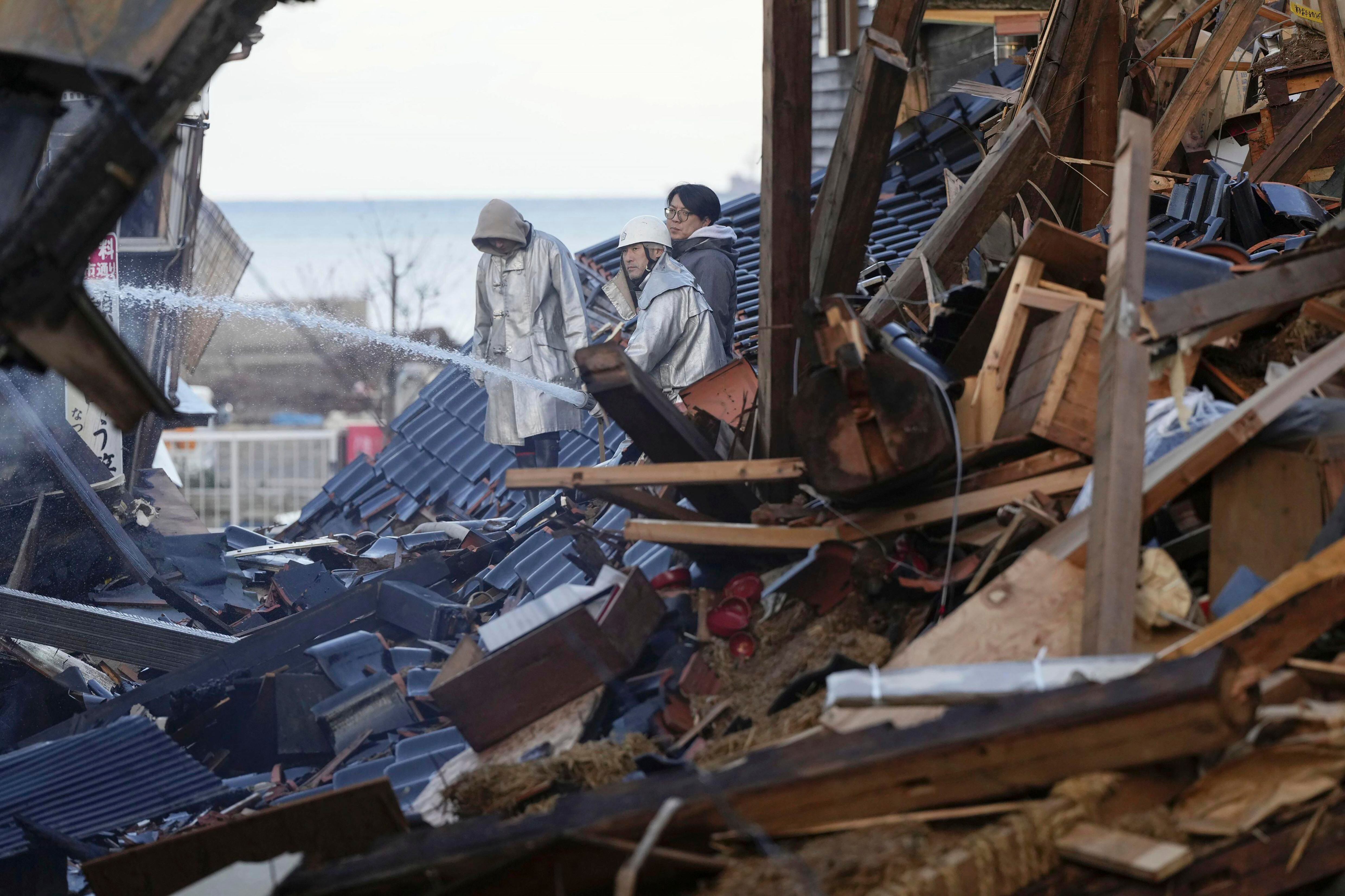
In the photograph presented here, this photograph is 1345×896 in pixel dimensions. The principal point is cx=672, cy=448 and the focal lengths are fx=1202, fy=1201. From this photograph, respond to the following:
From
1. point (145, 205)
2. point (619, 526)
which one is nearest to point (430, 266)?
point (145, 205)

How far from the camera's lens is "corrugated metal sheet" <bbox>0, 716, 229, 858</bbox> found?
506 centimetres

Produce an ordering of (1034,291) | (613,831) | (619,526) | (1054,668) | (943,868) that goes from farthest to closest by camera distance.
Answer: (619,526)
(1034,291)
(1054,668)
(613,831)
(943,868)

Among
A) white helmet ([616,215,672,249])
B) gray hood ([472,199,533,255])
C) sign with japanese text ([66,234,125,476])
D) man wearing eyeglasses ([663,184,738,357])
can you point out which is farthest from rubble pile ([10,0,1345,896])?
sign with japanese text ([66,234,125,476])

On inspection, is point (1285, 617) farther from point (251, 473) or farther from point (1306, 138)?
point (251, 473)

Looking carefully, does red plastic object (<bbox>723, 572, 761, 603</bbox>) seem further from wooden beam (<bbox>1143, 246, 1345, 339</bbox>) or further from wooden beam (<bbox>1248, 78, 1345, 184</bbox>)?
wooden beam (<bbox>1248, 78, 1345, 184</bbox>)

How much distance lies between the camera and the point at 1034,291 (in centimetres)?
435

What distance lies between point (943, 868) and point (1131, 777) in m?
0.55

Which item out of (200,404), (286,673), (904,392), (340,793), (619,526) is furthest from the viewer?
(200,404)

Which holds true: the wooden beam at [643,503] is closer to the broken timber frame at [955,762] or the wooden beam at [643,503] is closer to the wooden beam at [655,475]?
the wooden beam at [655,475]

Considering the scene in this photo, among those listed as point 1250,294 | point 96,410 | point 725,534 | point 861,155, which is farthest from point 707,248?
point 96,410

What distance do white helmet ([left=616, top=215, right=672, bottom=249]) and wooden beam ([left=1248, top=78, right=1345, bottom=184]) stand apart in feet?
12.5

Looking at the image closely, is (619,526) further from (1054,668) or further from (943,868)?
(943,868)

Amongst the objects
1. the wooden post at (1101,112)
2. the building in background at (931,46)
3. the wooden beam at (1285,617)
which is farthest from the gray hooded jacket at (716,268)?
the building in background at (931,46)

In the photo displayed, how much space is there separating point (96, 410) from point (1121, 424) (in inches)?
381
